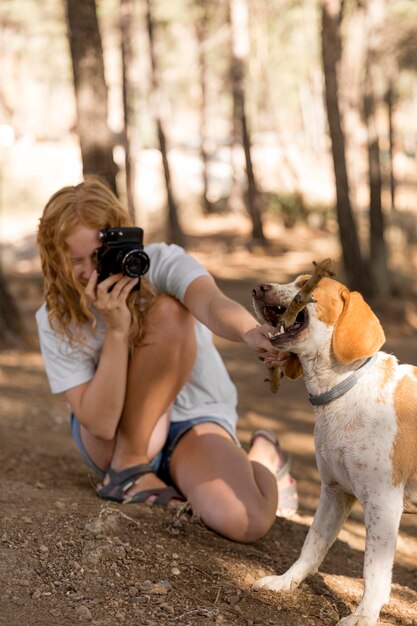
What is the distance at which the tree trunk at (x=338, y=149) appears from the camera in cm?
1251

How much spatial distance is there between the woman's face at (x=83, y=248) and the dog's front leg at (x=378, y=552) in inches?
66.0

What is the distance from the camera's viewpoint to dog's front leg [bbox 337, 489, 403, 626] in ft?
9.77

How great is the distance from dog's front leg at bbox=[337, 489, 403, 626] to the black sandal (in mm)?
1357

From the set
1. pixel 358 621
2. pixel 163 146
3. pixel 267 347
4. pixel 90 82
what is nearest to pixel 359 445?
pixel 267 347

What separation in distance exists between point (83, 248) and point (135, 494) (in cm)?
118

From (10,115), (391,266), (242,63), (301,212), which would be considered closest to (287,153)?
(301,212)

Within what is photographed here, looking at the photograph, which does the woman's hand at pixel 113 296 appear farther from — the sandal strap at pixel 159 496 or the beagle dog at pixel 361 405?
the beagle dog at pixel 361 405

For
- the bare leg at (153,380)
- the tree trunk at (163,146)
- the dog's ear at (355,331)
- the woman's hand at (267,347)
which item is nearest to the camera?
the dog's ear at (355,331)

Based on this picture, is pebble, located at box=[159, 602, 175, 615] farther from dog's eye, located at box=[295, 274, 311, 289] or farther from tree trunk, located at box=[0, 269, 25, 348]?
tree trunk, located at box=[0, 269, 25, 348]

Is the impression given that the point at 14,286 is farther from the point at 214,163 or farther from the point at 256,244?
the point at 214,163

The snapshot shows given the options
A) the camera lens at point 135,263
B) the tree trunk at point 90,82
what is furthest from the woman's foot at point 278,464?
the tree trunk at point 90,82

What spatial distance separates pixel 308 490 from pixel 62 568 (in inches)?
100

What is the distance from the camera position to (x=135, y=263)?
3891mm

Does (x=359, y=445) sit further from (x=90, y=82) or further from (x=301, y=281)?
(x=90, y=82)
